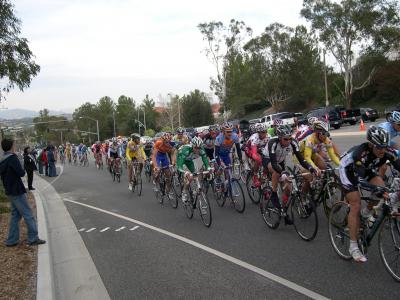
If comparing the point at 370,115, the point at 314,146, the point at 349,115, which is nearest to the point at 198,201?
the point at 314,146

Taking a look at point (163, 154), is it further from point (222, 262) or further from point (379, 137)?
point (379, 137)

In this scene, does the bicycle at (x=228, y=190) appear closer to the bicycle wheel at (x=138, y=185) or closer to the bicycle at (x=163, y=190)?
the bicycle at (x=163, y=190)

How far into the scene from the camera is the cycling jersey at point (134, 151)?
14352 millimetres

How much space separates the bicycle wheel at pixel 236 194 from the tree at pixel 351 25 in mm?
39663

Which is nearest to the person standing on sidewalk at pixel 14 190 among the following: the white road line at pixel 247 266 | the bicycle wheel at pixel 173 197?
the white road line at pixel 247 266

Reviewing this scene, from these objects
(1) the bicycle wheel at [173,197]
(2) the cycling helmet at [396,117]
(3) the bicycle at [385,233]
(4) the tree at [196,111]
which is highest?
(4) the tree at [196,111]

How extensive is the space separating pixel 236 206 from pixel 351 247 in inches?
168

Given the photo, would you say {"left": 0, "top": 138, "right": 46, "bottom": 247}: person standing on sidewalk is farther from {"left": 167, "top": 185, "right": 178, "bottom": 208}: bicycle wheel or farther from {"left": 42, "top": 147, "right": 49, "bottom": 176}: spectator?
{"left": 42, "top": 147, "right": 49, "bottom": 176}: spectator

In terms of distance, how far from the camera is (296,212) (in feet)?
23.8

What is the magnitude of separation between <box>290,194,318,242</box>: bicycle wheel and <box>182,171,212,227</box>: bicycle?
74.9 inches

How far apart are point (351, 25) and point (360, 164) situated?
144ft

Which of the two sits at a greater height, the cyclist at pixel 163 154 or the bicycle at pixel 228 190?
the cyclist at pixel 163 154

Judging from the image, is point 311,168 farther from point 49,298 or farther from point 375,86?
point 375,86

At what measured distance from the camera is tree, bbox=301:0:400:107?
43.3 meters
